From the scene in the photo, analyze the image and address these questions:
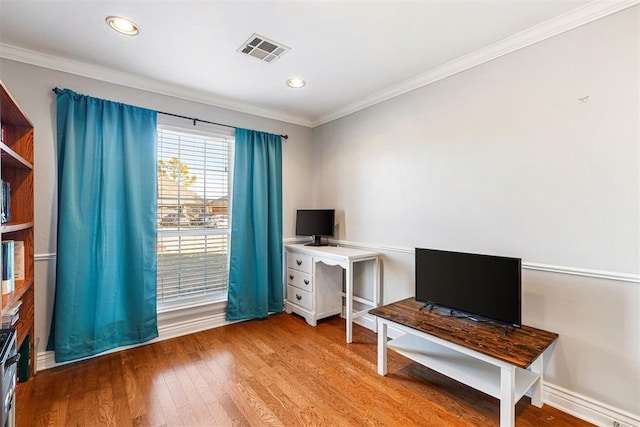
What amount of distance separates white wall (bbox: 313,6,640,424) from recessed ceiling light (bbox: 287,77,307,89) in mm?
1021

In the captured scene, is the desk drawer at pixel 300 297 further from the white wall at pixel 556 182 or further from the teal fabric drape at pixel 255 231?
the white wall at pixel 556 182

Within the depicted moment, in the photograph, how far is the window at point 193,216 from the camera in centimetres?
298

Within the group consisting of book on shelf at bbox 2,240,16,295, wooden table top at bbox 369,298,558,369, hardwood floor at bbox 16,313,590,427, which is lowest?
hardwood floor at bbox 16,313,590,427

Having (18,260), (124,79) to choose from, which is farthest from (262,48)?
(18,260)

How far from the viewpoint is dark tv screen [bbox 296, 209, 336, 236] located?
3.53m

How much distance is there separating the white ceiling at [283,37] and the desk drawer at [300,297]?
86.6 inches

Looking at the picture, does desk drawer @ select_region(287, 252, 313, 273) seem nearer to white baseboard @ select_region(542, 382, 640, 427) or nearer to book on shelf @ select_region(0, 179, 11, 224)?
white baseboard @ select_region(542, 382, 640, 427)

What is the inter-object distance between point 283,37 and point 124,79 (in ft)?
5.20

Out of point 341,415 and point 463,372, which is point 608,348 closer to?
A: point 463,372

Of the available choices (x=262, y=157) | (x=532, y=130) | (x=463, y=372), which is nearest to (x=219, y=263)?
(x=262, y=157)

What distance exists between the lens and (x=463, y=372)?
1.90m

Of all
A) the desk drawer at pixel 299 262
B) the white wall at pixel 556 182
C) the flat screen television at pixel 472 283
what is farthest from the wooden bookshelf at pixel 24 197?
the white wall at pixel 556 182

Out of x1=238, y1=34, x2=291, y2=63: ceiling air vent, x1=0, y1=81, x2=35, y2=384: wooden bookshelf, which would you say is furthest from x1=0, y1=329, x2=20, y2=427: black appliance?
x1=238, y1=34, x2=291, y2=63: ceiling air vent

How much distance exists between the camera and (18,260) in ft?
6.89
